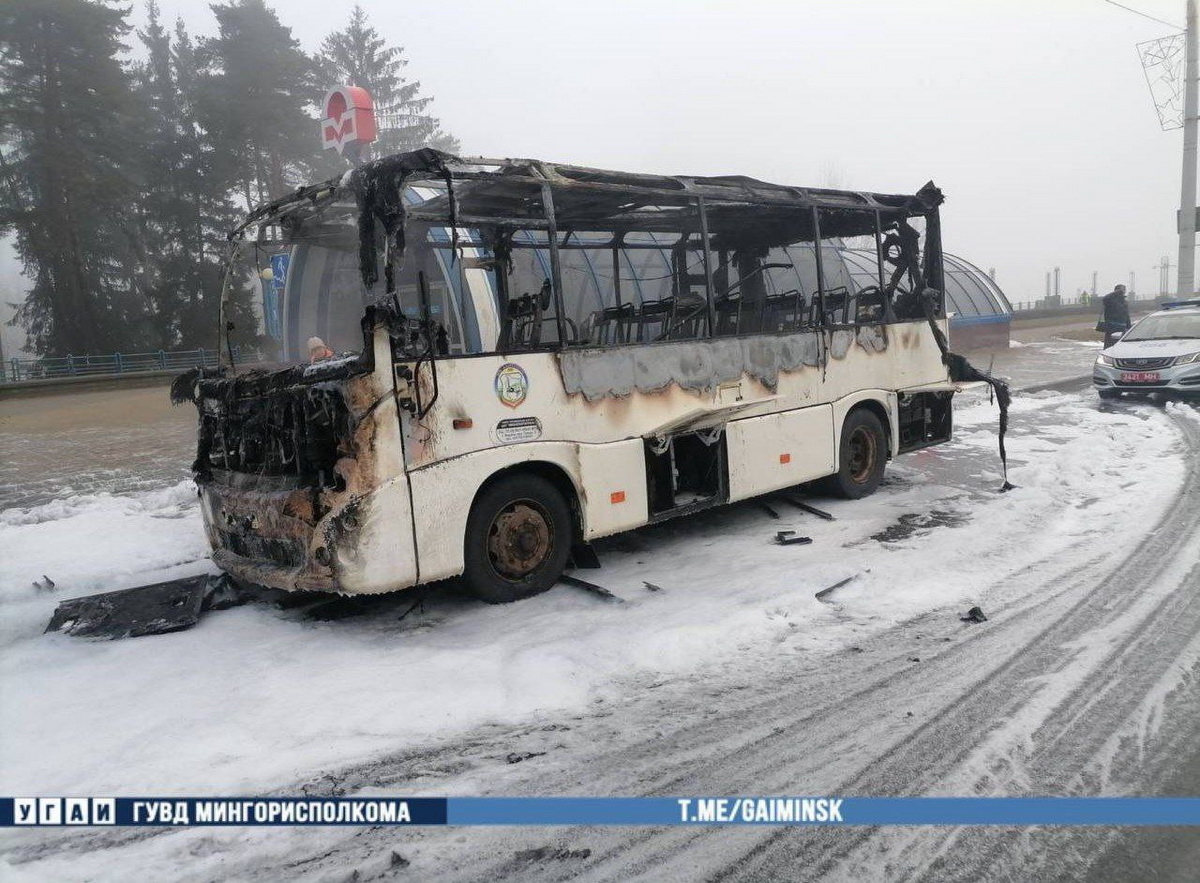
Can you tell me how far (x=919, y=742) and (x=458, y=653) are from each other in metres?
2.50

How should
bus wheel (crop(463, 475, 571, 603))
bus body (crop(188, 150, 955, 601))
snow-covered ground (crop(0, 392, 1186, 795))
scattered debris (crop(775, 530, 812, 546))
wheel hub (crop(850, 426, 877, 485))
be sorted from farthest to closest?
wheel hub (crop(850, 426, 877, 485)) → scattered debris (crop(775, 530, 812, 546)) → bus wheel (crop(463, 475, 571, 603)) → bus body (crop(188, 150, 955, 601)) → snow-covered ground (crop(0, 392, 1186, 795))

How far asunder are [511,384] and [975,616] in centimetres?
332

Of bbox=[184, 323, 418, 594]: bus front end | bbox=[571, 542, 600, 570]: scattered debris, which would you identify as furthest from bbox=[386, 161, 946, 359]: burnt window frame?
bbox=[571, 542, 600, 570]: scattered debris

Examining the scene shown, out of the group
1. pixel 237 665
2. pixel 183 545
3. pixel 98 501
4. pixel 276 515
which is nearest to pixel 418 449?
pixel 276 515

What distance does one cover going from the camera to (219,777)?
11.0 ft

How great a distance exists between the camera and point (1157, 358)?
1354cm

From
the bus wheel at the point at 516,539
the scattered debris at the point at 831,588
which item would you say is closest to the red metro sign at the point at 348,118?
the bus wheel at the point at 516,539

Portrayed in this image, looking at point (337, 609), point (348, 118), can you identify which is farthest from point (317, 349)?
point (348, 118)

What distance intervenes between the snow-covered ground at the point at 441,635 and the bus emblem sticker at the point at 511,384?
1420 mm

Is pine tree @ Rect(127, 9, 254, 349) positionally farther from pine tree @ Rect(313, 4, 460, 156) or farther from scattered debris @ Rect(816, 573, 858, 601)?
scattered debris @ Rect(816, 573, 858, 601)

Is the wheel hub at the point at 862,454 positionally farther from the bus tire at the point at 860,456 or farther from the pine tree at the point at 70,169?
the pine tree at the point at 70,169

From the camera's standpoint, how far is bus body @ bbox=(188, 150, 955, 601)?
15.7ft

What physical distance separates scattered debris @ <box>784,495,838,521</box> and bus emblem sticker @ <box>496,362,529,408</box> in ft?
11.8

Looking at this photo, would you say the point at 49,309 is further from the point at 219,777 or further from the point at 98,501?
the point at 219,777
